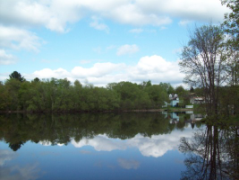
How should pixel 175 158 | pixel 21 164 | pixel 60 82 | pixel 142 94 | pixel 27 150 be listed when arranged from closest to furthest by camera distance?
pixel 21 164 → pixel 175 158 → pixel 27 150 → pixel 142 94 → pixel 60 82

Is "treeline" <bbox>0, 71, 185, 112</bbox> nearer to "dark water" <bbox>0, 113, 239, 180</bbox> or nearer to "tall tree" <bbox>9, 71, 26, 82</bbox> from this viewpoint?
"tall tree" <bbox>9, 71, 26, 82</bbox>

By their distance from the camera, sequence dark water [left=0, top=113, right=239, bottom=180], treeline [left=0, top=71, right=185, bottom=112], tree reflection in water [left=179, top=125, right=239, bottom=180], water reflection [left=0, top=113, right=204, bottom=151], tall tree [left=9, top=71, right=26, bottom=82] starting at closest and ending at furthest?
tree reflection in water [left=179, top=125, right=239, bottom=180]
dark water [left=0, top=113, right=239, bottom=180]
water reflection [left=0, top=113, right=204, bottom=151]
treeline [left=0, top=71, right=185, bottom=112]
tall tree [left=9, top=71, right=26, bottom=82]

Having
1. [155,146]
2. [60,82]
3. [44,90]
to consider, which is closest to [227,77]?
[155,146]

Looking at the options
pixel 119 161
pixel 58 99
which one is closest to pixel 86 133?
pixel 119 161

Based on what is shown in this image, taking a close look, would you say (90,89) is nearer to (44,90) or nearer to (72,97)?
(72,97)

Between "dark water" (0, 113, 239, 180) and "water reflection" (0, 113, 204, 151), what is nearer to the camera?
A: "dark water" (0, 113, 239, 180)

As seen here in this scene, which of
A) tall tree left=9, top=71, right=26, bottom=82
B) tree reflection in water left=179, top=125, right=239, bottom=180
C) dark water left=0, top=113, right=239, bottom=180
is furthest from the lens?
tall tree left=9, top=71, right=26, bottom=82

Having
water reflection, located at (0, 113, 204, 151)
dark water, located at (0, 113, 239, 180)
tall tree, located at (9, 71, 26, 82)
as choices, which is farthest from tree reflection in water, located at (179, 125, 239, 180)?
tall tree, located at (9, 71, 26, 82)

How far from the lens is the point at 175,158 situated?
11.3m

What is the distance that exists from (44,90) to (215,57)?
57.8 meters

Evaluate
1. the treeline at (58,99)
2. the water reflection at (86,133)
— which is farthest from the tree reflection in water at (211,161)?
the treeline at (58,99)

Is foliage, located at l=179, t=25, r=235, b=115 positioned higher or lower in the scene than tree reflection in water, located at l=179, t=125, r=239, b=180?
higher

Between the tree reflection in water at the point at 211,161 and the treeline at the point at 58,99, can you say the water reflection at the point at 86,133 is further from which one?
the treeline at the point at 58,99

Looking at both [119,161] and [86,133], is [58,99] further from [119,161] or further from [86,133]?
[119,161]
